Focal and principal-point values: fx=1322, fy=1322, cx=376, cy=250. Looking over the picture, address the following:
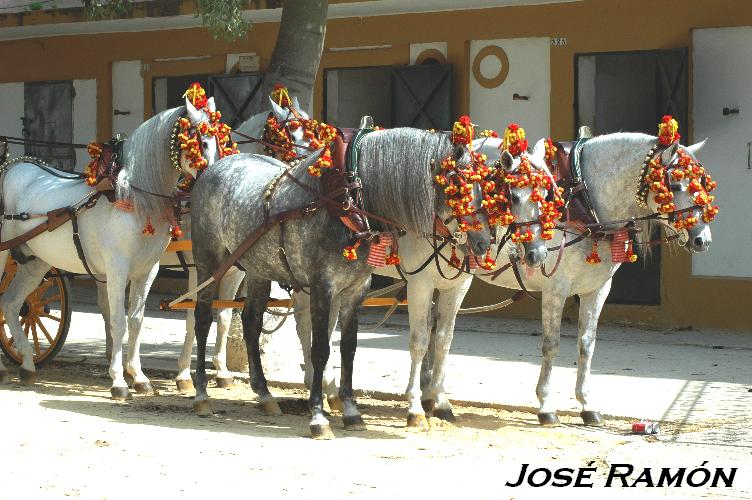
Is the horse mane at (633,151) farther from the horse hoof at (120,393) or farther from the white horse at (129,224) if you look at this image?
the horse hoof at (120,393)

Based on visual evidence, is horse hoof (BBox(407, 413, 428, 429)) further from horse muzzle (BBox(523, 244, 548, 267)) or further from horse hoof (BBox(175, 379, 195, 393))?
horse hoof (BBox(175, 379, 195, 393))

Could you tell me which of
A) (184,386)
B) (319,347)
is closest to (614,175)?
(319,347)

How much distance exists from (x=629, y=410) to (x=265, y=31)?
919cm

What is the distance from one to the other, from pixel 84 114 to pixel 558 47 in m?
7.29

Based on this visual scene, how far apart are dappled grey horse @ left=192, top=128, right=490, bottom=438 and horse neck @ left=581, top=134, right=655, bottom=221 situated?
124 centimetres

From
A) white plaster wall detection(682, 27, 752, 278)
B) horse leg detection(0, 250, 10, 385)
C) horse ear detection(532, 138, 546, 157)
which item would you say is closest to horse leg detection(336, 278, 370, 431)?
horse ear detection(532, 138, 546, 157)

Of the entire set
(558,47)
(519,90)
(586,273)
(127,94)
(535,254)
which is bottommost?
(586,273)

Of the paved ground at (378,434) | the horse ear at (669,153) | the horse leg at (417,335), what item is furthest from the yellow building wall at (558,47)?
the horse leg at (417,335)

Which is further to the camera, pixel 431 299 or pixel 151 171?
pixel 151 171

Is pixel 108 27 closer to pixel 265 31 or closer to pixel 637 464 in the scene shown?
pixel 265 31

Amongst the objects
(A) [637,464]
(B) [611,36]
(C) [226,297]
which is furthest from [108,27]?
(A) [637,464]

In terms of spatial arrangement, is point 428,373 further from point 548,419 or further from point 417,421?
point 548,419

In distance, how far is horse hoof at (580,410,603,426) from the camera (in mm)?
8945

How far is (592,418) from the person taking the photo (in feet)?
29.4
